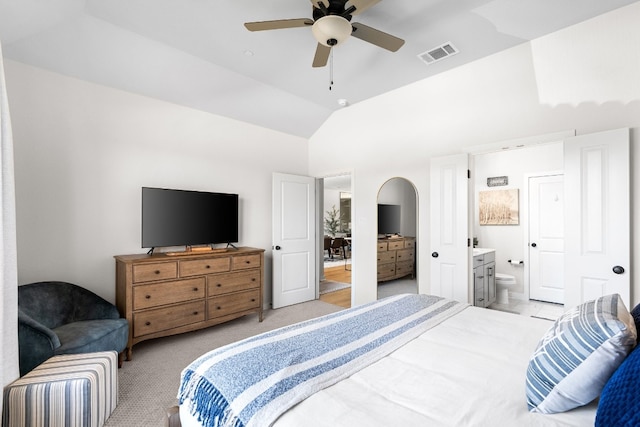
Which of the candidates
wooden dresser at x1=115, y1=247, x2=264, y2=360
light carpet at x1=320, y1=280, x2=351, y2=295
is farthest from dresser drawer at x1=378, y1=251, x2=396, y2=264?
wooden dresser at x1=115, y1=247, x2=264, y2=360

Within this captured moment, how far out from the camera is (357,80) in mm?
3668

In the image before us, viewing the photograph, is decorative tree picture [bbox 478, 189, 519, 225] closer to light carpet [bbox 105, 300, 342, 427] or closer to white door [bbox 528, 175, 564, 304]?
white door [bbox 528, 175, 564, 304]

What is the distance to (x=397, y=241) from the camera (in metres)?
5.07

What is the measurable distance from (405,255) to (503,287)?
149 centimetres

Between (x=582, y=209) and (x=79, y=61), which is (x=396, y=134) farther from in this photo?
(x=79, y=61)

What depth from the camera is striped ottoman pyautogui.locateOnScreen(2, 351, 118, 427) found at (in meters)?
1.65

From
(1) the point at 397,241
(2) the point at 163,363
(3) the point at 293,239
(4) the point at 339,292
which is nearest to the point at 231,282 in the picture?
(2) the point at 163,363

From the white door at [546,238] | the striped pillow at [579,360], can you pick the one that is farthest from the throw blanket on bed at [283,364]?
the white door at [546,238]

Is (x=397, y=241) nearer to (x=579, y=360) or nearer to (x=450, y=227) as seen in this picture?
(x=450, y=227)

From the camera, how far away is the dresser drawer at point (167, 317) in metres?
2.88

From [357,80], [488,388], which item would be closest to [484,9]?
[357,80]

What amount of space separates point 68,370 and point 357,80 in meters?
3.73

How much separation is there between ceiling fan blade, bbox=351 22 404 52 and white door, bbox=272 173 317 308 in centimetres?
256

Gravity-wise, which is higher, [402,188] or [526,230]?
[402,188]
